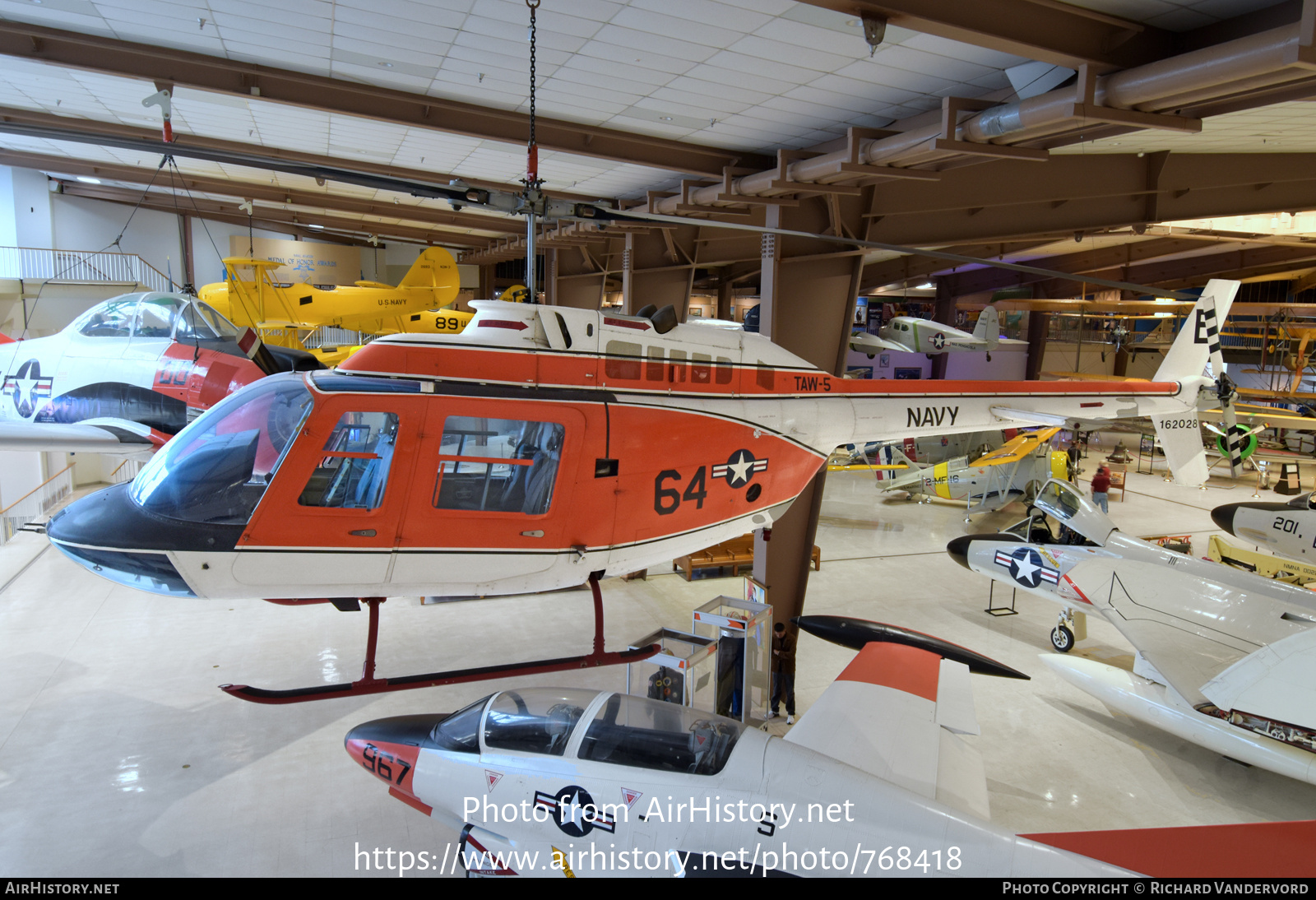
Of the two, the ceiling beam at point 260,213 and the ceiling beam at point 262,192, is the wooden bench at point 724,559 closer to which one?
the ceiling beam at point 262,192

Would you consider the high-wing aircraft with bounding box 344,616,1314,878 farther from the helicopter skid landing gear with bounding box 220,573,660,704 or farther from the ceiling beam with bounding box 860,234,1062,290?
the ceiling beam with bounding box 860,234,1062,290

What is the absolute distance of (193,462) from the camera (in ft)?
13.3

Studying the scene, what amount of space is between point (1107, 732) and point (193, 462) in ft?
31.2

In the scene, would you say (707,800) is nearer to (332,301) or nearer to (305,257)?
(332,301)

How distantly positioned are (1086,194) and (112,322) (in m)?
12.3

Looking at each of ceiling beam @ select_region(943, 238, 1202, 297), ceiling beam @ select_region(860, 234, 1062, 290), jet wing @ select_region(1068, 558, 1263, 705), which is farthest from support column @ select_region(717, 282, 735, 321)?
jet wing @ select_region(1068, 558, 1263, 705)

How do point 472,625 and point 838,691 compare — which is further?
point 472,625

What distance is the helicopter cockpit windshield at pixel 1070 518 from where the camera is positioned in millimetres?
9094

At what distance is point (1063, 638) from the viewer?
9836 millimetres

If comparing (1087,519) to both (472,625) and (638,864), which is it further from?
(472,625)

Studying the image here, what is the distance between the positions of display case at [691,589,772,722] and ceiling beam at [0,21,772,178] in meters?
5.32

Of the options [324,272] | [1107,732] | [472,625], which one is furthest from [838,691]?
[324,272]

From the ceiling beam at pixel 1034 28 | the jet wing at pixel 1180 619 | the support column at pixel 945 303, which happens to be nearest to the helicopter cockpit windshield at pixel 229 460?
the ceiling beam at pixel 1034 28

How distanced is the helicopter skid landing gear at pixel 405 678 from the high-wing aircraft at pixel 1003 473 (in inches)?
555
